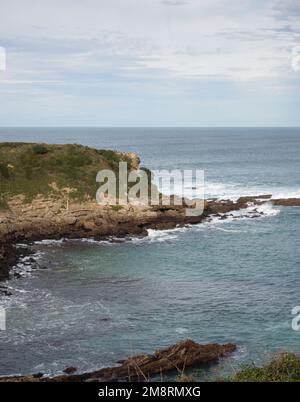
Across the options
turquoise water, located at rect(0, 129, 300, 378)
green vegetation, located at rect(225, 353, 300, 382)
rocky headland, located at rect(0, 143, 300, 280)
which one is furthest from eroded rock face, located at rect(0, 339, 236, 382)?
rocky headland, located at rect(0, 143, 300, 280)

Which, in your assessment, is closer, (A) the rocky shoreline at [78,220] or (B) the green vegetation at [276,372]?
(B) the green vegetation at [276,372]

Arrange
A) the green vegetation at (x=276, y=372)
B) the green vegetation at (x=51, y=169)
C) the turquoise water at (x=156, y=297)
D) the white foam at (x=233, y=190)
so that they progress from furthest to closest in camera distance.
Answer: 1. the white foam at (x=233, y=190)
2. the green vegetation at (x=51, y=169)
3. the turquoise water at (x=156, y=297)
4. the green vegetation at (x=276, y=372)

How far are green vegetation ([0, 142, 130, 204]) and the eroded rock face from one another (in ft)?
104

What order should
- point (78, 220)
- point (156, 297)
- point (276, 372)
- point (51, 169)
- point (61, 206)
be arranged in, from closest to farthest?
1. point (276, 372)
2. point (156, 297)
3. point (78, 220)
4. point (61, 206)
5. point (51, 169)

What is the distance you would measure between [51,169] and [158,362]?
39.2 meters

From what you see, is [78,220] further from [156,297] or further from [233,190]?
[233,190]

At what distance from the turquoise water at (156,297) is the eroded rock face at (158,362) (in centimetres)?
100

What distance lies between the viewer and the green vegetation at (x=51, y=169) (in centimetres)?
5878

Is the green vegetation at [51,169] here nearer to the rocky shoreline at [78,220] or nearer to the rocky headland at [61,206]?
the rocky headland at [61,206]

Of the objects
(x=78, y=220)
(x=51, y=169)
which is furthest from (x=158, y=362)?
(x=51, y=169)

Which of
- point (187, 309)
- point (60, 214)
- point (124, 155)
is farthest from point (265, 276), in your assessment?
point (124, 155)

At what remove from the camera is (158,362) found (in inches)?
1071

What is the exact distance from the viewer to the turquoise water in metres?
29.8

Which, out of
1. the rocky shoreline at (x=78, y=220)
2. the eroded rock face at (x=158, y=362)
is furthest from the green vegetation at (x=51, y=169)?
the eroded rock face at (x=158, y=362)
